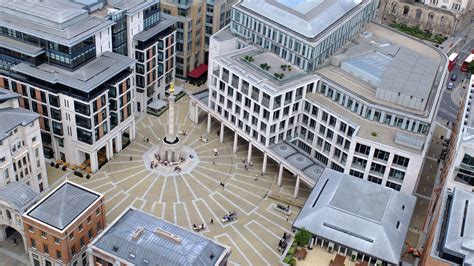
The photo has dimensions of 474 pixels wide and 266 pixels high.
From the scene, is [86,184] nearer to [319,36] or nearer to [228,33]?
[228,33]

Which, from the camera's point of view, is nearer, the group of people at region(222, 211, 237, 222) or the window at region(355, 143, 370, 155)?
the window at region(355, 143, 370, 155)

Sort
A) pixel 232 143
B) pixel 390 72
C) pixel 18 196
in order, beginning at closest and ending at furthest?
1. pixel 18 196
2. pixel 390 72
3. pixel 232 143

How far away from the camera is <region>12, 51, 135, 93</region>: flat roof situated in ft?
424

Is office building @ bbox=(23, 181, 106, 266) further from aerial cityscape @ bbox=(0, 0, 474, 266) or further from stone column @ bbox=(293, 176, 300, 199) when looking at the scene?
stone column @ bbox=(293, 176, 300, 199)

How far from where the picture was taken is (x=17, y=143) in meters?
120

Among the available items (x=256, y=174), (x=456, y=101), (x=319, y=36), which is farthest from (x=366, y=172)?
(x=456, y=101)

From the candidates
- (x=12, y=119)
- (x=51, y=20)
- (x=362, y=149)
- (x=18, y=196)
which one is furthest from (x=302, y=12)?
(x=18, y=196)

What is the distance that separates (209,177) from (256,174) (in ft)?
40.9

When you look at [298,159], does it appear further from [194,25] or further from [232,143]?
[194,25]

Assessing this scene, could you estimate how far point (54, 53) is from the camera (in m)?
134

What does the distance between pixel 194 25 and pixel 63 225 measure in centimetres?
9270

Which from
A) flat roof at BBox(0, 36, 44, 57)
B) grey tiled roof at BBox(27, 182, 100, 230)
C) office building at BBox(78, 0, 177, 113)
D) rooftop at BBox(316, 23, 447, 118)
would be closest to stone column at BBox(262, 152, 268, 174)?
rooftop at BBox(316, 23, 447, 118)

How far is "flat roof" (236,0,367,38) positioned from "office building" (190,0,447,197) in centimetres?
31

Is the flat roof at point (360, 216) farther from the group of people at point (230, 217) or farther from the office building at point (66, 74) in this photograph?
Result: the office building at point (66, 74)
